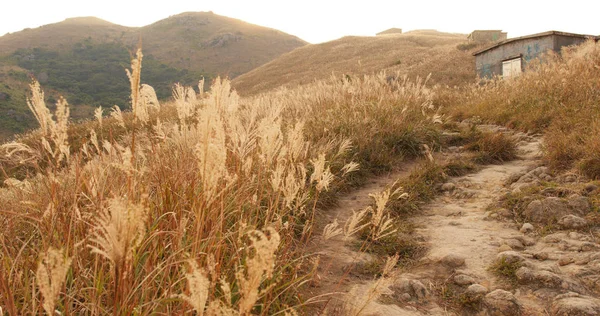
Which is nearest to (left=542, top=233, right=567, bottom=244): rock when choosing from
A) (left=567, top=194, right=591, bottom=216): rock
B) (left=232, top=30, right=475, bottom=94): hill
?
(left=567, top=194, right=591, bottom=216): rock

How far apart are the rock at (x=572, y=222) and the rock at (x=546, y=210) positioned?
0.10 metres

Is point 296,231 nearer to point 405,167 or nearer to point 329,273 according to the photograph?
point 329,273

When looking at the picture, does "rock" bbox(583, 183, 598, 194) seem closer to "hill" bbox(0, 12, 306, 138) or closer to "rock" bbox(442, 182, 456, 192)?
"rock" bbox(442, 182, 456, 192)

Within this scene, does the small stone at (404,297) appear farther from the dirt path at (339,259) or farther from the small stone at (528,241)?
the small stone at (528,241)

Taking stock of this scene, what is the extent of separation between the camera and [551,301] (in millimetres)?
2344

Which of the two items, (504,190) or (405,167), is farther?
(405,167)

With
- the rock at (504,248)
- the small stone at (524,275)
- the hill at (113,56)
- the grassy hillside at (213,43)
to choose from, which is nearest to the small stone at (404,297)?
the small stone at (524,275)

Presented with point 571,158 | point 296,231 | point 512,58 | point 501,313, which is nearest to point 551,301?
point 501,313

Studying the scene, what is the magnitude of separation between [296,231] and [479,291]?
5.40ft

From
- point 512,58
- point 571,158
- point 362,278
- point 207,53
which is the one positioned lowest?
point 362,278

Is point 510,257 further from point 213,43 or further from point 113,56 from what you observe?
point 213,43

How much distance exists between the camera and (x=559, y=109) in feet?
20.7

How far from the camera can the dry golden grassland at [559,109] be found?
14.6 ft

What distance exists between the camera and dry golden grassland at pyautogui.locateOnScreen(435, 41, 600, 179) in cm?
444
